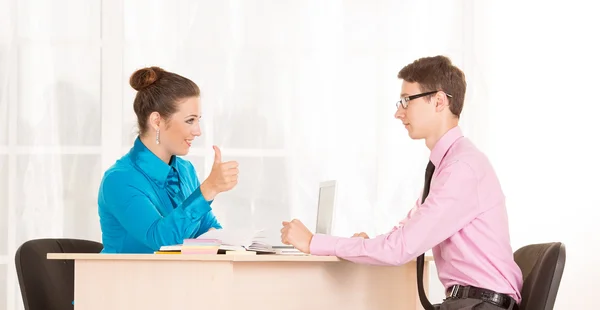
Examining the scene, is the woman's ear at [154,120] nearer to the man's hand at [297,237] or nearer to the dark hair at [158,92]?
the dark hair at [158,92]

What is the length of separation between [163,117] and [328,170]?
1.25 metres

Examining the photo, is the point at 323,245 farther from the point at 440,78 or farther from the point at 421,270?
the point at 440,78

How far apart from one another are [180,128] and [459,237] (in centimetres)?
110

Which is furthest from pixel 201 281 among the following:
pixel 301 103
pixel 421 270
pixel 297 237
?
pixel 301 103

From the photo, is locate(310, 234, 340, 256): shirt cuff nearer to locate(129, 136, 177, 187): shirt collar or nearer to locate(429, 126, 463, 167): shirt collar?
locate(429, 126, 463, 167): shirt collar

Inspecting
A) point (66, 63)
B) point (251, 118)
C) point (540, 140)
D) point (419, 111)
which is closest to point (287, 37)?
point (251, 118)

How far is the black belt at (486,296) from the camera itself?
90.2 inches

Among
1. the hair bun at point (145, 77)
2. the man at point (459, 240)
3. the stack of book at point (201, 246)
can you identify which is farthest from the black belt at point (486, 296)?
the hair bun at point (145, 77)

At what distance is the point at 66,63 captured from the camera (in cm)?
402

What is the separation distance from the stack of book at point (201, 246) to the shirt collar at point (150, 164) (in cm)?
66

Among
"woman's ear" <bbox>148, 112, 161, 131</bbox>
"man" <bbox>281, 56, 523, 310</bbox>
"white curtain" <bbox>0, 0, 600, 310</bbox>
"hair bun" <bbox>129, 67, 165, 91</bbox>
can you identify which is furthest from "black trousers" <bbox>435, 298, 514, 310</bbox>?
"white curtain" <bbox>0, 0, 600, 310</bbox>

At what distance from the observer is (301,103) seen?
4051mm

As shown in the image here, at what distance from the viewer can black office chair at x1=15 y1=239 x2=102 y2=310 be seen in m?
2.76

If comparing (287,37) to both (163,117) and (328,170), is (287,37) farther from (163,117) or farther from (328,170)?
(163,117)
